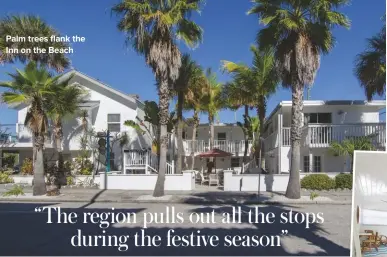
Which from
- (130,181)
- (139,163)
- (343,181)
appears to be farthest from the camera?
(139,163)

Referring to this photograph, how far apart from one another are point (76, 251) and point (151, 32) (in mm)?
11217

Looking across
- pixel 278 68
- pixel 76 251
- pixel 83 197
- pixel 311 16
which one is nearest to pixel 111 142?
pixel 83 197

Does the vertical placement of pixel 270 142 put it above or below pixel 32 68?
below

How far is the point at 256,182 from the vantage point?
62.3 ft

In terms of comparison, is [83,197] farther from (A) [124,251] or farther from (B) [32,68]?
(A) [124,251]

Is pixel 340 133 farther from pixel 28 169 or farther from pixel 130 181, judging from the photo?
pixel 28 169

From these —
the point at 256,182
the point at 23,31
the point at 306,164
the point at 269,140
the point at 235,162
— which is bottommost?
the point at 256,182

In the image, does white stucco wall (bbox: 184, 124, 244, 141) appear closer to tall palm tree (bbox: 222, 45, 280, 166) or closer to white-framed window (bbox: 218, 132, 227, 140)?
white-framed window (bbox: 218, 132, 227, 140)

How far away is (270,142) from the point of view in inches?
1120

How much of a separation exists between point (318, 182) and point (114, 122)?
13.1m

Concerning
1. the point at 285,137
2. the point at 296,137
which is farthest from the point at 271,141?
the point at 296,137

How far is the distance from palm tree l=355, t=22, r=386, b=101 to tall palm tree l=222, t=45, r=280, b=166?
4264 millimetres

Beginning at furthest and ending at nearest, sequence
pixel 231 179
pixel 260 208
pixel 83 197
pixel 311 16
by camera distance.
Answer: pixel 231 179 < pixel 83 197 < pixel 311 16 < pixel 260 208

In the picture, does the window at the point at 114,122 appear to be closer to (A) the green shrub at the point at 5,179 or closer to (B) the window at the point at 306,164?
(A) the green shrub at the point at 5,179
